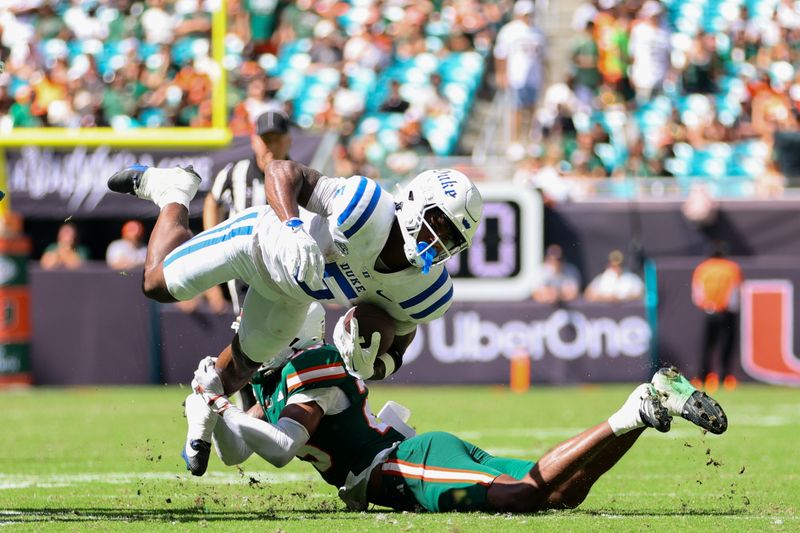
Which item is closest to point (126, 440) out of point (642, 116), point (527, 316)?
point (527, 316)

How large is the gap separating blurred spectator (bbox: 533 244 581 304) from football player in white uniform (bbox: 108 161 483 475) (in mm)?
8465

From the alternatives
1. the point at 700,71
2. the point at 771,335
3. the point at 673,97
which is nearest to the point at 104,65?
the point at 673,97

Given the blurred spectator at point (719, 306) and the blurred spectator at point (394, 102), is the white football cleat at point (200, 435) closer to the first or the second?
the blurred spectator at point (719, 306)

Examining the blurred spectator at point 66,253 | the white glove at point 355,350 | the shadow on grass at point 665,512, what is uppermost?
the white glove at point 355,350

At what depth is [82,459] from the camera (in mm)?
7867

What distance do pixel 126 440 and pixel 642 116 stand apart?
9304 mm

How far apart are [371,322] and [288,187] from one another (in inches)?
25.1

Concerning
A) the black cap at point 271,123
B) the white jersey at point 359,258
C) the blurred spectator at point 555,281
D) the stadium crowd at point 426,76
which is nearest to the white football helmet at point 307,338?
the white jersey at point 359,258

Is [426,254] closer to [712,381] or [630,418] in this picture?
[630,418]

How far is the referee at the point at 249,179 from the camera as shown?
7.05 metres

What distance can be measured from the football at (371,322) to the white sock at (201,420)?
687 millimetres

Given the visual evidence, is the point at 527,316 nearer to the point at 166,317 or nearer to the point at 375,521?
the point at 166,317

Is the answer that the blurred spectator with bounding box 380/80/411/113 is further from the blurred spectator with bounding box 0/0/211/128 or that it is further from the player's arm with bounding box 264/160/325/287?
the player's arm with bounding box 264/160/325/287

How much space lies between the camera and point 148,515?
5352mm
